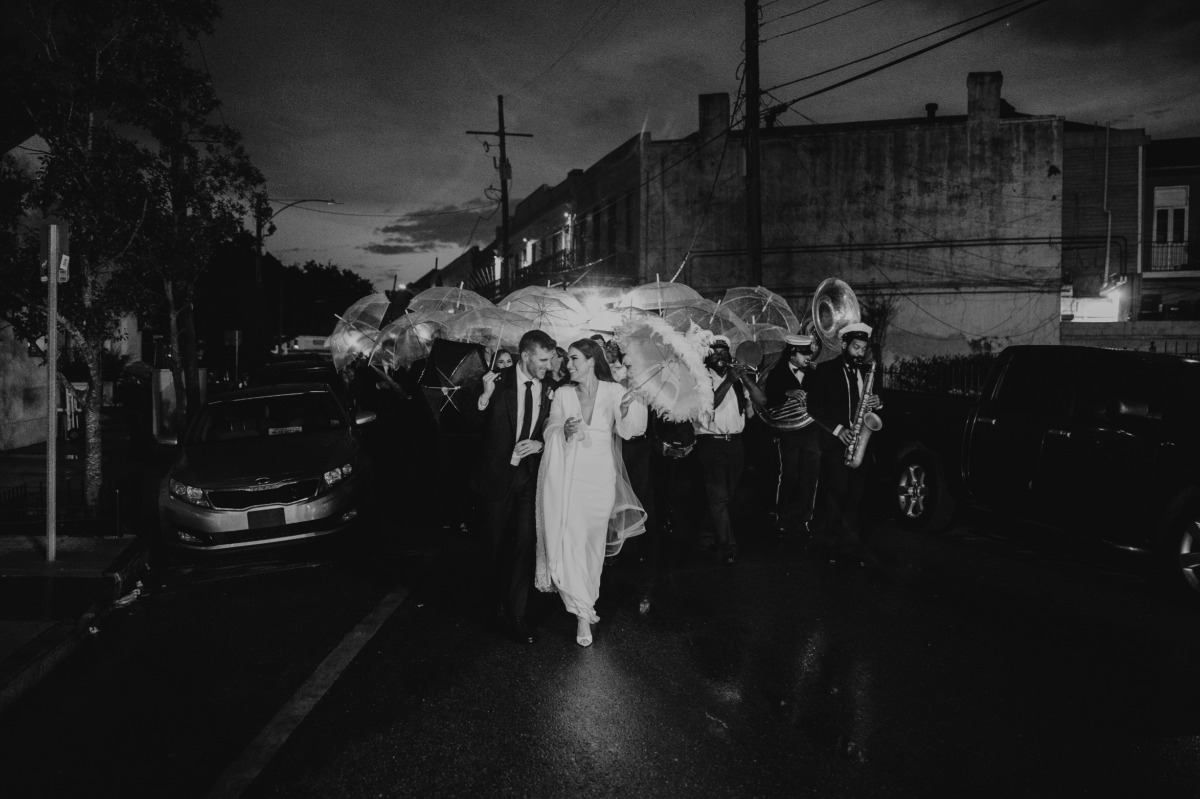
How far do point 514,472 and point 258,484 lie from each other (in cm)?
308

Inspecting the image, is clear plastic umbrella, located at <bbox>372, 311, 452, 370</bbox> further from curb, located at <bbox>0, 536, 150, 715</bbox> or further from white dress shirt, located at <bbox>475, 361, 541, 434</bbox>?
white dress shirt, located at <bbox>475, 361, 541, 434</bbox>

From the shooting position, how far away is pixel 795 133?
2720cm

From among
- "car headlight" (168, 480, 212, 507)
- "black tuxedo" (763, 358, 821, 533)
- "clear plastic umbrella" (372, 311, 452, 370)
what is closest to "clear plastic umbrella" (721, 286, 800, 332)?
"clear plastic umbrella" (372, 311, 452, 370)

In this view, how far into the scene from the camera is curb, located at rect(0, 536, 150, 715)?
Result: 192 inches

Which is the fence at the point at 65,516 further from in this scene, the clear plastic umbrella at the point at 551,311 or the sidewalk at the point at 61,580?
the clear plastic umbrella at the point at 551,311

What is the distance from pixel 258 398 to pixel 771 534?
535 centimetres

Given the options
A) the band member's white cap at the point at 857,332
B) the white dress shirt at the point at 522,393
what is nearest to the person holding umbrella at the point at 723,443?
the band member's white cap at the point at 857,332

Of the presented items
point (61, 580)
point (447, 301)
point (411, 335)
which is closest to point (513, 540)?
point (61, 580)

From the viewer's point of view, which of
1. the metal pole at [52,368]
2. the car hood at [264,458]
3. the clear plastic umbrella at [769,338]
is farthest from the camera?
the clear plastic umbrella at [769,338]

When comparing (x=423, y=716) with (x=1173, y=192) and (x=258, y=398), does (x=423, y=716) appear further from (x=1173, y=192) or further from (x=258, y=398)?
(x=1173, y=192)

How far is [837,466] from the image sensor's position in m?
7.68

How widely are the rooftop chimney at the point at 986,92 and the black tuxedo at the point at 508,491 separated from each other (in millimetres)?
24523

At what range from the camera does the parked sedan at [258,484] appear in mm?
7547

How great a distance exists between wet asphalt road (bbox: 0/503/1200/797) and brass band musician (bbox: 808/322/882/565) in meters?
0.44
